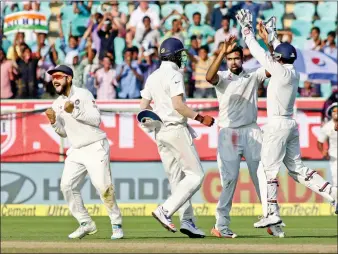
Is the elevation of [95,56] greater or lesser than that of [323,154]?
greater

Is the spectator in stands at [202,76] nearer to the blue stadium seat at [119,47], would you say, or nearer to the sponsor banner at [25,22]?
the blue stadium seat at [119,47]

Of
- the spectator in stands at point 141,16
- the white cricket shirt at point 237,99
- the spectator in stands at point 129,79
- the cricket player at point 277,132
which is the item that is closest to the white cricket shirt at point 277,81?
the cricket player at point 277,132

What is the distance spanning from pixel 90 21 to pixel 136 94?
193 cm

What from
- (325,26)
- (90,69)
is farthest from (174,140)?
(325,26)

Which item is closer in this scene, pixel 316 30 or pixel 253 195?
pixel 253 195

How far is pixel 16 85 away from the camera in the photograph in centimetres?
1852

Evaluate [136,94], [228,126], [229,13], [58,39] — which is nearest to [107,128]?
[136,94]

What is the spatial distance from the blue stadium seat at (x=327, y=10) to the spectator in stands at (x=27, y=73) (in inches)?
211

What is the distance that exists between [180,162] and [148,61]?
8.85 m

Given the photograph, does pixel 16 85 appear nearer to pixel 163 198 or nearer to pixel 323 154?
pixel 163 198

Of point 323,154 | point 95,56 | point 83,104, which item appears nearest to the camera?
point 83,104

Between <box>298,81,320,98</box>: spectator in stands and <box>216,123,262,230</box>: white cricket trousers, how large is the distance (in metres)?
8.04

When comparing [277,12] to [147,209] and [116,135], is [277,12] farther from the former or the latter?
→ [147,209]

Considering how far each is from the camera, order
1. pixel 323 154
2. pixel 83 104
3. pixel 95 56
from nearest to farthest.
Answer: pixel 83 104 → pixel 323 154 → pixel 95 56
